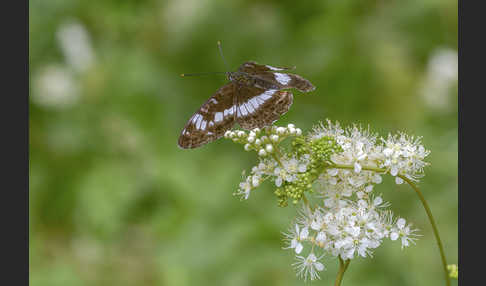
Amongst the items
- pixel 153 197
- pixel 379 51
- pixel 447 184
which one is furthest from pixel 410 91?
pixel 153 197

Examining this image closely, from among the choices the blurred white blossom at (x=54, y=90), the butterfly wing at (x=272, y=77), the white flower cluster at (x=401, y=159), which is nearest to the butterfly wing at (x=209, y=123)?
the butterfly wing at (x=272, y=77)

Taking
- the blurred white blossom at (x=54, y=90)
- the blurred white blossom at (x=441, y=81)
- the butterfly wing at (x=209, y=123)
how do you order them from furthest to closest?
the blurred white blossom at (x=54, y=90)
the blurred white blossom at (x=441, y=81)
the butterfly wing at (x=209, y=123)

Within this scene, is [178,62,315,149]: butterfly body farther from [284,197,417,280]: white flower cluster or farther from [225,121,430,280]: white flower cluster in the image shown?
[284,197,417,280]: white flower cluster

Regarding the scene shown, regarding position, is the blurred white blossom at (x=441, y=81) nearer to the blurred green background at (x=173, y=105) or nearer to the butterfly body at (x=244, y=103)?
the blurred green background at (x=173, y=105)

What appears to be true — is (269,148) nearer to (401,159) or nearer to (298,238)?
(298,238)

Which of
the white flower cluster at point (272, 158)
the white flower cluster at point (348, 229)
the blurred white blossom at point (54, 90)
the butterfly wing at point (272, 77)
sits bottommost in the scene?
the white flower cluster at point (348, 229)
